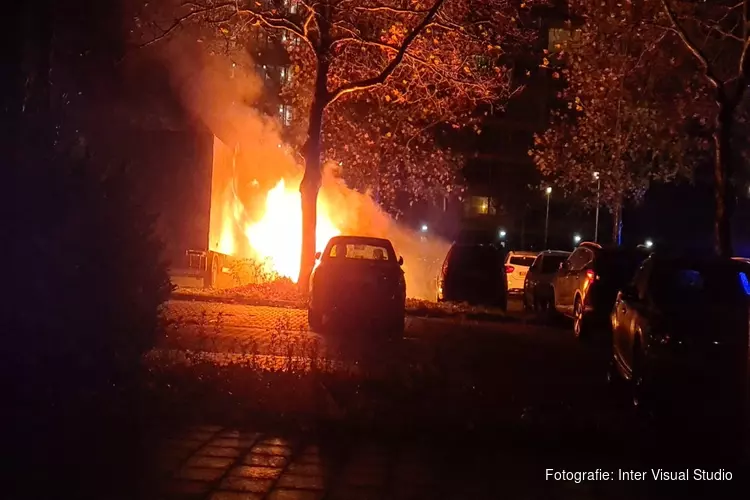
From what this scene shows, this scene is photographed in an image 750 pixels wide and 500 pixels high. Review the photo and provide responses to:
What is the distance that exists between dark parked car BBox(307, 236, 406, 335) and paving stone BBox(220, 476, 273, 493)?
298 inches

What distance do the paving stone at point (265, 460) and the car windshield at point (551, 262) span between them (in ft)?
42.6

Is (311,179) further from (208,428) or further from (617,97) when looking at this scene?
(208,428)

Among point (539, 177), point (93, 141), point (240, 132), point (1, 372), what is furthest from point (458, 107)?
point (539, 177)

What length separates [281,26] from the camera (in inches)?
683

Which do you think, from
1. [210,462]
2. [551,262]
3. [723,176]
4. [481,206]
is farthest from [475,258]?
[481,206]

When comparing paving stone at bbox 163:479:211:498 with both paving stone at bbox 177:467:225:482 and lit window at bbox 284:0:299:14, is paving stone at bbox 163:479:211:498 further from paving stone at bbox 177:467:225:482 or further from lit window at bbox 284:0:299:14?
lit window at bbox 284:0:299:14

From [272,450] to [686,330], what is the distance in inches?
Result: 157

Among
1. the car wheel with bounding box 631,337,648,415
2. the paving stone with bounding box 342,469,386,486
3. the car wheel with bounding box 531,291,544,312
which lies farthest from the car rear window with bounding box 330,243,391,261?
the paving stone with bounding box 342,469,386,486

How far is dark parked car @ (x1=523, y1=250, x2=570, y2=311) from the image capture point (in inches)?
688

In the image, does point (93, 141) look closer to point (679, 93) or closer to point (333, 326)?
point (333, 326)

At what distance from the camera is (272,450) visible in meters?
5.97

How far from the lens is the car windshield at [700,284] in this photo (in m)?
8.56

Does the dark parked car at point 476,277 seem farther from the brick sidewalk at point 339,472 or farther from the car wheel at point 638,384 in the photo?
the brick sidewalk at point 339,472

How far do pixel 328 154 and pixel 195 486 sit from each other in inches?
790
